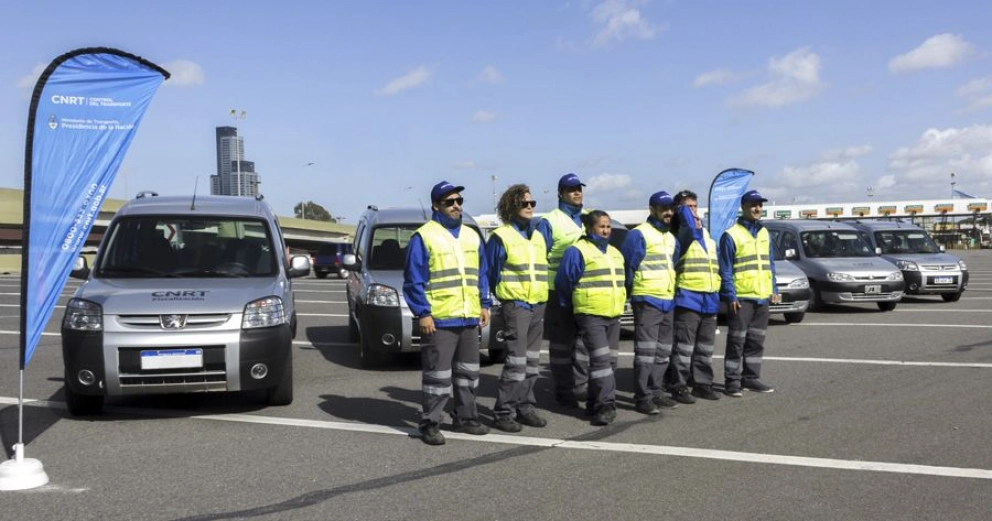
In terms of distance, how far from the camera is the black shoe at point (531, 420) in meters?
7.55

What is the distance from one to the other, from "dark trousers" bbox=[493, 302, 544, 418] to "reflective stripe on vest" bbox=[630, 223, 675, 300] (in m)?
0.98

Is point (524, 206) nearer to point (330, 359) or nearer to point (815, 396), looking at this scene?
point (815, 396)

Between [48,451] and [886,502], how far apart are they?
18.5 feet

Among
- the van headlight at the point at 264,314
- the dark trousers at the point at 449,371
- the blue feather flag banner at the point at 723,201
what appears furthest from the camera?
the blue feather flag banner at the point at 723,201

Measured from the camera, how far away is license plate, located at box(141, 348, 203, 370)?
741 centimetres

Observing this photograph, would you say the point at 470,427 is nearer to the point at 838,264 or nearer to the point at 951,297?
the point at 838,264

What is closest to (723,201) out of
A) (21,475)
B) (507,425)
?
(507,425)

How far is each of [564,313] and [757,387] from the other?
7.44 feet

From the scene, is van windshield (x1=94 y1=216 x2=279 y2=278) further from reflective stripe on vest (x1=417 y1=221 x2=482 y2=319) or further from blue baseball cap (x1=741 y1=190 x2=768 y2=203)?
blue baseball cap (x1=741 y1=190 x2=768 y2=203)

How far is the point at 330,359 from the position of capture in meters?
11.9

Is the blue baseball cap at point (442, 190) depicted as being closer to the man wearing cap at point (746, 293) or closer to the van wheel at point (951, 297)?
the man wearing cap at point (746, 293)

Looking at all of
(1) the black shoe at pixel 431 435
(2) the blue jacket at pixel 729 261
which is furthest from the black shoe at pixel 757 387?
(1) the black shoe at pixel 431 435

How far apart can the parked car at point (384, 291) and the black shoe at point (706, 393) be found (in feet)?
7.46

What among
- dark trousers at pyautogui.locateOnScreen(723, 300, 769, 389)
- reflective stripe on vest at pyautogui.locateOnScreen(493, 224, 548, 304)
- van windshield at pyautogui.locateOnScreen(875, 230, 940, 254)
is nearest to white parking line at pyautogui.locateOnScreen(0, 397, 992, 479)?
reflective stripe on vest at pyautogui.locateOnScreen(493, 224, 548, 304)
